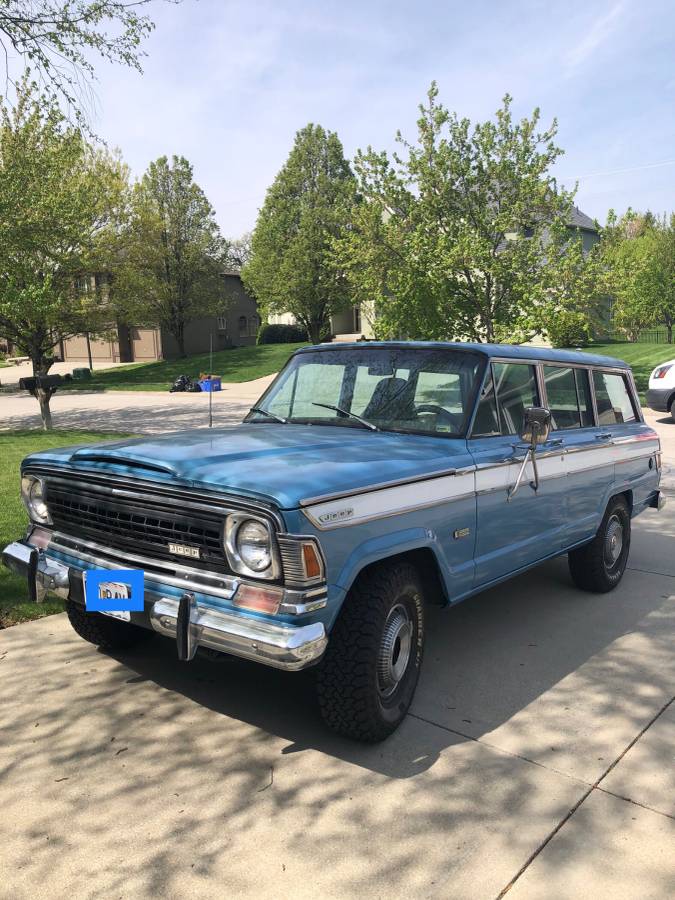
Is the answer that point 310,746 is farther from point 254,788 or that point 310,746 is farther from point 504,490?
point 504,490

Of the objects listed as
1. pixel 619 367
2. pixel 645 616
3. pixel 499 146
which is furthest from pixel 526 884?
pixel 499 146

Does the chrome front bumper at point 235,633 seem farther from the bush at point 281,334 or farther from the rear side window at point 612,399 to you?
the bush at point 281,334

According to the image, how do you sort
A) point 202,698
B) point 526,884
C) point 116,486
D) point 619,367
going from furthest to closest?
1. point 619,367
2. point 202,698
3. point 116,486
4. point 526,884

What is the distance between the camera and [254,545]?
9.73 feet

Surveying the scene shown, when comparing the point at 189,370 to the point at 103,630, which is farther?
the point at 189,370

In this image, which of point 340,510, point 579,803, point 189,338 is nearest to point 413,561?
point 340,510

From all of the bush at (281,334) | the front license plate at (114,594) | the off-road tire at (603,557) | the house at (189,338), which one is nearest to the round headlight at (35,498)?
the front license plate at (114,594)

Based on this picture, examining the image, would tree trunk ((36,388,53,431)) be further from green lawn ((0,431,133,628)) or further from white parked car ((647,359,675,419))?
white parked car ((647,359,675,419))

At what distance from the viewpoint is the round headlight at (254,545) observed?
9.59 feet

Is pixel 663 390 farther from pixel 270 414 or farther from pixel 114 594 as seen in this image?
pixel 114 594

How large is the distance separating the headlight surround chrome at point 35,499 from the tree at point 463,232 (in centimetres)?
1338

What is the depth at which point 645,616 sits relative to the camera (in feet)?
16.8

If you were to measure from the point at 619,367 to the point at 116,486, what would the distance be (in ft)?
14.1

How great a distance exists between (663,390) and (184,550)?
49.4 feet
